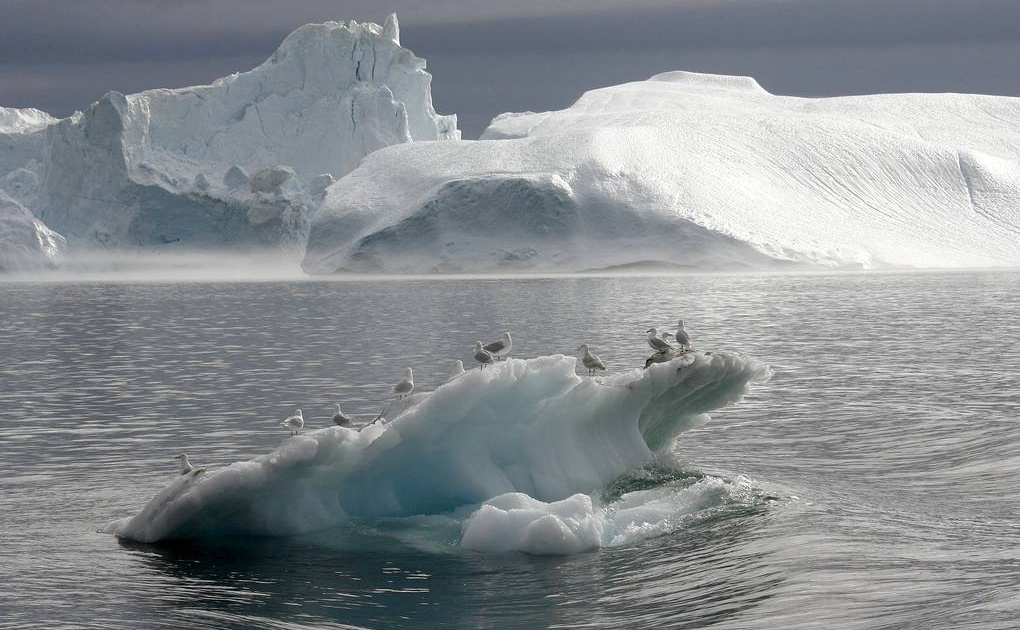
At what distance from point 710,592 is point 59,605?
226 inches

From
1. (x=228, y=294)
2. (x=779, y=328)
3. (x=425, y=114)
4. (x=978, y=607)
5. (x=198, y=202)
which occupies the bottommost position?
(x=978, y=607)

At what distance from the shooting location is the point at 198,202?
348ft

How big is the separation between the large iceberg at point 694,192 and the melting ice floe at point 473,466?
78.8 m

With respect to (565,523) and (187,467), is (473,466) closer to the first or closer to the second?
(565,523)

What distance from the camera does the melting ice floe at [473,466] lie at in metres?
13.1

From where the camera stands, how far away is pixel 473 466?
14109 mm

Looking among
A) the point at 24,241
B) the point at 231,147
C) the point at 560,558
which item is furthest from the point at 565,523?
the point at 231,147

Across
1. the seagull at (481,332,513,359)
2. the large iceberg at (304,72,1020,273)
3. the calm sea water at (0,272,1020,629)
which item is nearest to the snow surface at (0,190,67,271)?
the large iceberg at (304,72,1020,273)

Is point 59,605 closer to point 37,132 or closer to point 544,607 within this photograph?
point 544,607

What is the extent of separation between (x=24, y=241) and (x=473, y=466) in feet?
311

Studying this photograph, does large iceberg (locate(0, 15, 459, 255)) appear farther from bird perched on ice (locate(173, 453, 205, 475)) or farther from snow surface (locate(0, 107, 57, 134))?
bird perched on ice (locate(173, 453, 205, 475))

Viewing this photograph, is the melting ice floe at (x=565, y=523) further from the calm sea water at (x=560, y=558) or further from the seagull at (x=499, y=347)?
the seagull at (x=499, y=347)

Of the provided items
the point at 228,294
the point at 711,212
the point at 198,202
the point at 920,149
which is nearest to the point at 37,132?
the point at 198,202

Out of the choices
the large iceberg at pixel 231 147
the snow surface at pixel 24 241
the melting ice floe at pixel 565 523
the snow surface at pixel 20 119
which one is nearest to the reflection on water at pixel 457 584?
the melting ice floe at pixel 565 523
